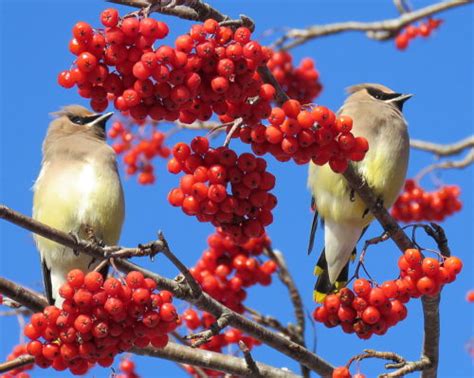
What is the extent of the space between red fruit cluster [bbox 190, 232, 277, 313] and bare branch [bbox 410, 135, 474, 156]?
6.02 feet

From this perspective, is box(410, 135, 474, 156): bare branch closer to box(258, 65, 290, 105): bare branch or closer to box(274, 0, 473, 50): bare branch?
box(274, 0, 473, 50): bare branch

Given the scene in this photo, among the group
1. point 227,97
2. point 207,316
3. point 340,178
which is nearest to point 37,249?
point 207,316

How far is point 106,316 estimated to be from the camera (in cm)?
308

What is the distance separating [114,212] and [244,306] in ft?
3.11

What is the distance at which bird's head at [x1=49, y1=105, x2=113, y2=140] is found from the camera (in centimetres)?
548

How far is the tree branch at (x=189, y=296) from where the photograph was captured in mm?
3156

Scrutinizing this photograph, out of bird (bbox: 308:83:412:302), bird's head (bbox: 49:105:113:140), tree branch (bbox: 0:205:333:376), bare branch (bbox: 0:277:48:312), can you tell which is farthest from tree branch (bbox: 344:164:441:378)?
bird's head (bbox: 49:105:113:140)

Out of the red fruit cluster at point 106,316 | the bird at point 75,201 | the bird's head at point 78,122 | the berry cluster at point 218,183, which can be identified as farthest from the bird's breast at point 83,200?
the red fruit cluster at point 106,316

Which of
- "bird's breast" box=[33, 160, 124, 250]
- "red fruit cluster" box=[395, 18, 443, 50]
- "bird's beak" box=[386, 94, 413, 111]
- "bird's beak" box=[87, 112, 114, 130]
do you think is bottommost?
"bird's breast" box=[33, 160, 124, 250]

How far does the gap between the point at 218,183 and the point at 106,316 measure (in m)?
0.65

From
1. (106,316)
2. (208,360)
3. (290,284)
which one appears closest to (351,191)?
(290,284)

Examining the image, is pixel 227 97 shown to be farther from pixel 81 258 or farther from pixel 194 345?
pixel 81 258

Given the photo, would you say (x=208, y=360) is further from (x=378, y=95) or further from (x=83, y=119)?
(x=378, y=95)

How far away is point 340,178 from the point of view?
4.77m
